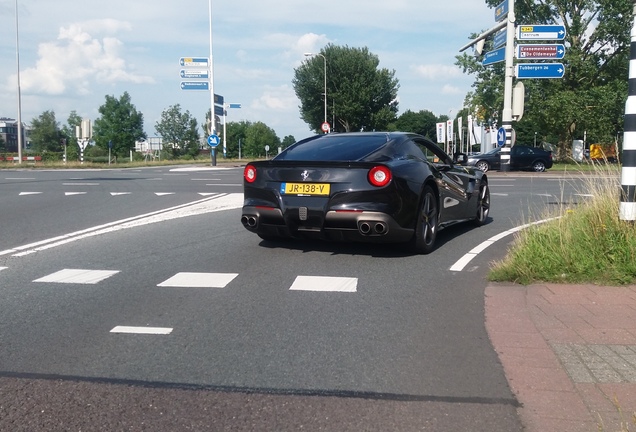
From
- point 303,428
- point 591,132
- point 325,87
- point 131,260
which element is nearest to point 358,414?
point 303,428

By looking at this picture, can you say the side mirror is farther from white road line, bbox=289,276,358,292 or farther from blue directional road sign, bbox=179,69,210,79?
blue directional road sign, bbox=179,69,210,79

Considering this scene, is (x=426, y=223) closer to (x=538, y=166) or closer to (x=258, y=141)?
(x=538, y=166)

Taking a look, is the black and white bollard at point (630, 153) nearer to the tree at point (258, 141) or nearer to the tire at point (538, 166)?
the tire at point (538, 166)

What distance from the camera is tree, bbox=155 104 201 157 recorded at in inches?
4496

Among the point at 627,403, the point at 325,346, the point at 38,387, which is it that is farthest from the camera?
the point at 325,346

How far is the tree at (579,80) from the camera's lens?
3978cm

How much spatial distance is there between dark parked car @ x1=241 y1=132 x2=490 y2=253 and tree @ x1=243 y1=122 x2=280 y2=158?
11387cm

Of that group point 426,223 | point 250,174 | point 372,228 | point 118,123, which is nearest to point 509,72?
point 426,223

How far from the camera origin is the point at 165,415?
3.45 m

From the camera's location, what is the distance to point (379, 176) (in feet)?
24.8

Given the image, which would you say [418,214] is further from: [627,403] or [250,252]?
[627,403]

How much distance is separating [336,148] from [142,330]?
159 inches

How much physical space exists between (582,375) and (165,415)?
89.8 inches

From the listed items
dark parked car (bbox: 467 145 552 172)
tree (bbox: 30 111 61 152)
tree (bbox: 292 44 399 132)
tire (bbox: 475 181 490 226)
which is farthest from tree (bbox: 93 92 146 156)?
tire (bbox: 475 181 490 226)
